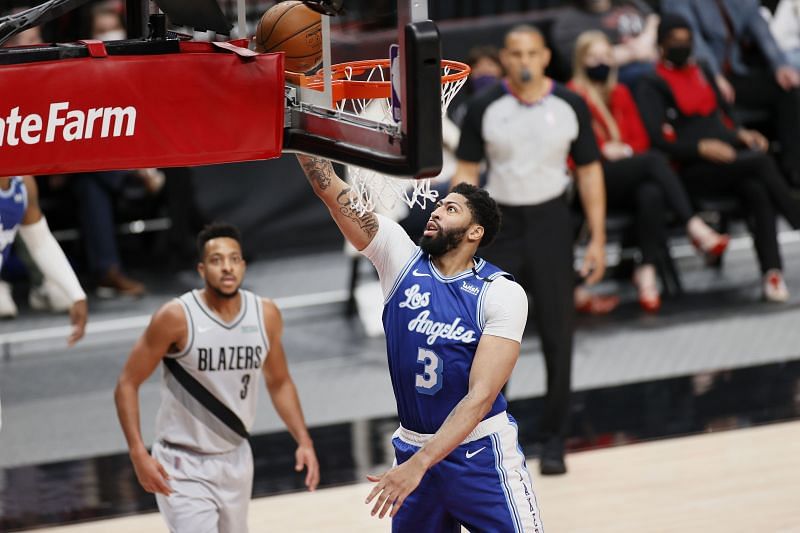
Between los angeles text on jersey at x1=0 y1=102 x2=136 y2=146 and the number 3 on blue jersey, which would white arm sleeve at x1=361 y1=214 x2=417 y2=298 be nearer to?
the number 3 on blue jersey

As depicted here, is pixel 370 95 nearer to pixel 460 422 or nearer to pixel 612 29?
pixel 460 422

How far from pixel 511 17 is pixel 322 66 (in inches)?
270

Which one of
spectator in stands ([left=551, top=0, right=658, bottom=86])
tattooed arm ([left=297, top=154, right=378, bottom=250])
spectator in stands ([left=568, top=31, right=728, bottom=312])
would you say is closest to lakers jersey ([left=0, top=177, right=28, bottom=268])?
tattooed arm ([left=297, top=154, right=378, bottom=250])

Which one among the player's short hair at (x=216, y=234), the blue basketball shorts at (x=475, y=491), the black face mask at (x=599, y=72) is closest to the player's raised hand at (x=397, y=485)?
the blue basketball shorts at (x=475, y=491)

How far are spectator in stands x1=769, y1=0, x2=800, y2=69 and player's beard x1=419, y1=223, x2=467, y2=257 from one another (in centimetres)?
704

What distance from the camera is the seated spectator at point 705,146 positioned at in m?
9.37

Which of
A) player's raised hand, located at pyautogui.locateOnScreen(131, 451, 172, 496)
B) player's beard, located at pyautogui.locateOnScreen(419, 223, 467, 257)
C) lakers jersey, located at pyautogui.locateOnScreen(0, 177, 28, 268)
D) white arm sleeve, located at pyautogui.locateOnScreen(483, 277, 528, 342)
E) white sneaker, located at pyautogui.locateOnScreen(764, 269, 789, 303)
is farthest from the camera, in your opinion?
white sneaker, located at pyautogui.locateOnScreen(764, 269, 789, 303)

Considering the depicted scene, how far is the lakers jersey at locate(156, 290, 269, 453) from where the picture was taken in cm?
537

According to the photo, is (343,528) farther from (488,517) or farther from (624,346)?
(624,346)

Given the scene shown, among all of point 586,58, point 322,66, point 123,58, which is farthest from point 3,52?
point 586,58

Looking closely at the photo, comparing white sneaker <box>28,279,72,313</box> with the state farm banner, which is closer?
the state farm banner

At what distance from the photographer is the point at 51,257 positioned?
616cm

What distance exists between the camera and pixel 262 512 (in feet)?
20.8

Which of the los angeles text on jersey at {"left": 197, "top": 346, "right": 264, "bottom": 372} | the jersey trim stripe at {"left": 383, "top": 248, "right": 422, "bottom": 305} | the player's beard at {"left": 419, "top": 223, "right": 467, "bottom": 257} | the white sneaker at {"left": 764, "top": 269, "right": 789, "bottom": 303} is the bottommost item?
the white sneaker at {"left": 764, "top": 269, "right": 789, "bottom": 303}
